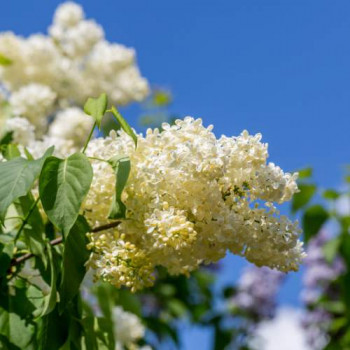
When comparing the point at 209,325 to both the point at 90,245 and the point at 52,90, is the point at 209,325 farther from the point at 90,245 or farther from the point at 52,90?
the point at 90,245

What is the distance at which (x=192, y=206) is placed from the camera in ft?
4.93

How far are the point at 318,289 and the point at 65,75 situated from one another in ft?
12.7

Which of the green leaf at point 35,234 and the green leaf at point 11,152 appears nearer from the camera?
the green leaf at point 35,234

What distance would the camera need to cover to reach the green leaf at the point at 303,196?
3.52 meters

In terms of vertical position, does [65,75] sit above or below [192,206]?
above

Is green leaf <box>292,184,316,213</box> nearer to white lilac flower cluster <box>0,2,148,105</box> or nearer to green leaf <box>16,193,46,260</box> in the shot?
white lilac flower cluster <box>0,2,148,105</box>

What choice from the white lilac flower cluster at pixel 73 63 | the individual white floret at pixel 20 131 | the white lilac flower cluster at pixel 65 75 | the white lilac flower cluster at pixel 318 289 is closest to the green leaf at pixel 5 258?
the individual white floret at pixel 20 131

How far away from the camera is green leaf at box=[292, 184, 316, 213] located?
3516 millimetres

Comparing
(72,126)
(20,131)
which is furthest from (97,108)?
(72,126)

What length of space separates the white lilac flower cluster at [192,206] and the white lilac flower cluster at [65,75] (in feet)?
6.80

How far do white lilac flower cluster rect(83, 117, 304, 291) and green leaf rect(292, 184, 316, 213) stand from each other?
73.3 inches

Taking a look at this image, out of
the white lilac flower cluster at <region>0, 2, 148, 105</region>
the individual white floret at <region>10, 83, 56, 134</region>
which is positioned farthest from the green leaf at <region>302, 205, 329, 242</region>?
the white lilac flower cluster at <region>0, 2, 148, 105</region>

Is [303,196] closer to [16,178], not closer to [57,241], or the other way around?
[57,241]

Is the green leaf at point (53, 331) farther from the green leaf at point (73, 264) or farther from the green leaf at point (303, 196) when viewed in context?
the green leaf at point (303, 196)
